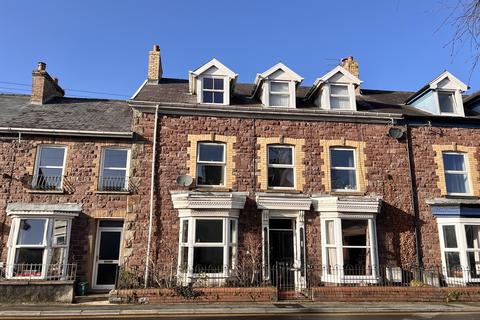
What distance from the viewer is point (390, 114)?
1653 cm

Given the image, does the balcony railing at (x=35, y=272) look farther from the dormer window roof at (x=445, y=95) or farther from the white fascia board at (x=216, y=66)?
the dormer window roof at (x=445, y=95)

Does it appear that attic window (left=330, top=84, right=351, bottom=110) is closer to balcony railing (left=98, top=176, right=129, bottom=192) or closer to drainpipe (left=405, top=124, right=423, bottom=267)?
drainpipe (left=405, top=124, right=423, bottom=267)

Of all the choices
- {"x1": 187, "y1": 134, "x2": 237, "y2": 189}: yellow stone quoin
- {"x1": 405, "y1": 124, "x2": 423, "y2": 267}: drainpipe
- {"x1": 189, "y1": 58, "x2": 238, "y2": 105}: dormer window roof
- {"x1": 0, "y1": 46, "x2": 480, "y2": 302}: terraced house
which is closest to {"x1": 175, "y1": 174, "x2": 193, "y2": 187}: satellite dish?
{"x1": 0, "y1": 46, "x2": 480, "y2": 302}: terraced house

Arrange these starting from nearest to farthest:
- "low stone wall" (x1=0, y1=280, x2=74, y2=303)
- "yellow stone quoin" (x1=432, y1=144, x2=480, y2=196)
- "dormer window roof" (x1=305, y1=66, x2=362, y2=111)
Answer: "low stone wall" (x1=0, y1=280, x2=74, y2=303), "yellow stone quoin" (x1=432, y1=144, x2=480, y2=196), "dormer window roof" (x1=305, y1=66, x2=362, y2=111)

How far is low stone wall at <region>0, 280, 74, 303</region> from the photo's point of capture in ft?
40.4

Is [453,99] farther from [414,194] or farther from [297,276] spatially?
[297,276]

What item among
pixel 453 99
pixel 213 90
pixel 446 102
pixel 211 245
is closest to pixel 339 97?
pixel 446 102

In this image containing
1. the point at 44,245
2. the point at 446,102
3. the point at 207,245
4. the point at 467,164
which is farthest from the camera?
the point at 446,102

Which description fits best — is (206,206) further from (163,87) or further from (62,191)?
(163,87)

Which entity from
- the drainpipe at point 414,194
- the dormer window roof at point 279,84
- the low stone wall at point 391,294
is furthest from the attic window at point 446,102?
the low stone wall at point 391,294

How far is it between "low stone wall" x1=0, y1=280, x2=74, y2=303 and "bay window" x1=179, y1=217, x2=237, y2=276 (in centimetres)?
372

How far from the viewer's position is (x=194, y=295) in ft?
40.6

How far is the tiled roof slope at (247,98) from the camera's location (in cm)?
1672

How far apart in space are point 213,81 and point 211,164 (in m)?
3.76
